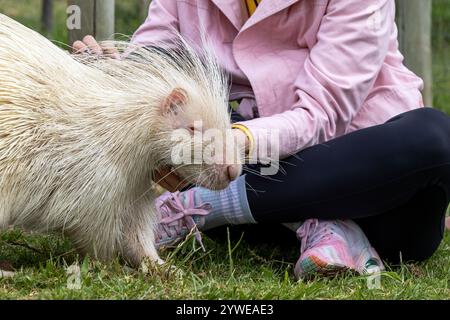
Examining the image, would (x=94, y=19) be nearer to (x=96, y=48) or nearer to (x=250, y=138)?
(x=96, y=48)

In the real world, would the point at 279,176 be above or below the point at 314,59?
below

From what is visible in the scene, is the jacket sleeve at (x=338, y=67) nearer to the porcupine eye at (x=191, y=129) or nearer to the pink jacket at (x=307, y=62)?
the pink jacket at (x=307, y=62)

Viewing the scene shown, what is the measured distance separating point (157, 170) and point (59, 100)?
0.94ft

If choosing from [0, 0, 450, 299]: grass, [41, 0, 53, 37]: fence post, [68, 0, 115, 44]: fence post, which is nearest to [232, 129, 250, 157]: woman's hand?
[0, 0, 450, 299]: grass

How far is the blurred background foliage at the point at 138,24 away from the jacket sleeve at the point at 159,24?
1947mm

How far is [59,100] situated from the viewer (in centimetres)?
239

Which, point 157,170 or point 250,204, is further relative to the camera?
point 250,204

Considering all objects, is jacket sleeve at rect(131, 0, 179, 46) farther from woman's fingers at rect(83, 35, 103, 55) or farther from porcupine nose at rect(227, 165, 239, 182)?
porcupine nose at rect(227, 165, 239, 182)

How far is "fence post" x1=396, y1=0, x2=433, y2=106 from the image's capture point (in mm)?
3961

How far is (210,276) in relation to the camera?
7.97ft

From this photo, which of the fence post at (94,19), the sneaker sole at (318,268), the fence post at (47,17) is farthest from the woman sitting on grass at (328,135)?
the fence post at (47,17)
